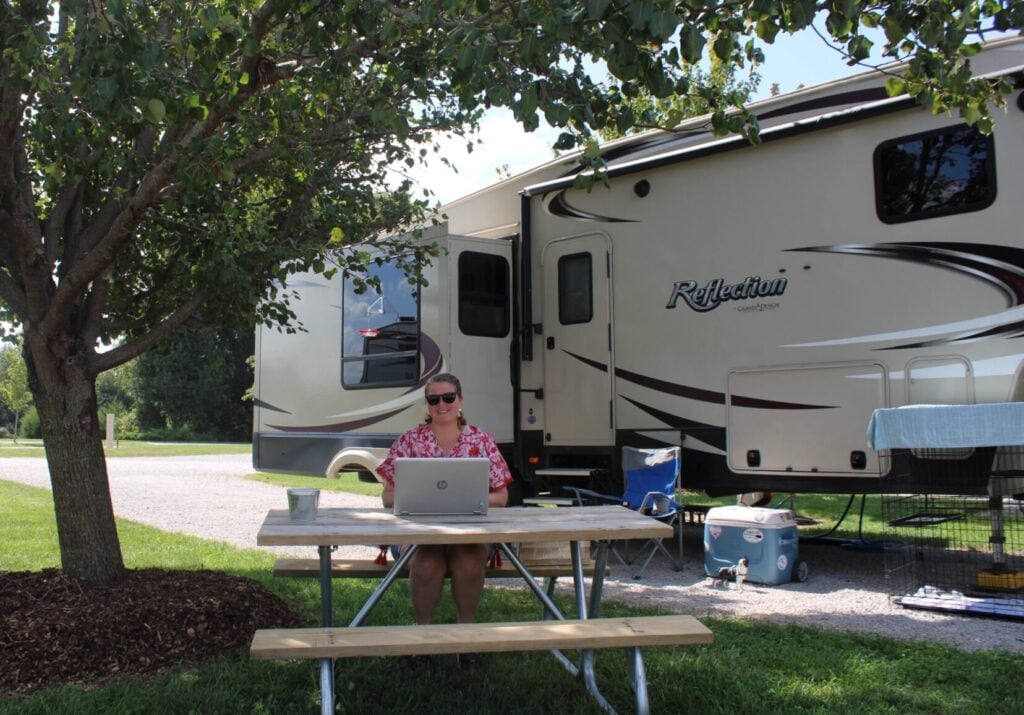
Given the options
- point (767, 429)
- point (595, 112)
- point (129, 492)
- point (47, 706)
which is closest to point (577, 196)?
point (767, 429)

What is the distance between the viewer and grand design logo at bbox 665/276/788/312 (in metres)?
6.38

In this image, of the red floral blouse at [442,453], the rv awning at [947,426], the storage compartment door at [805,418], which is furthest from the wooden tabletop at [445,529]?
the storage compartment door at [805,418]

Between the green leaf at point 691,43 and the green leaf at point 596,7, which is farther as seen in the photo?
the green leaf at point 691,43

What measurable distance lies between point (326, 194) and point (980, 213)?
389cm

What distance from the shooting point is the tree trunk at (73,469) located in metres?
4.55

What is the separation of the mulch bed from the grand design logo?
3.57 metres

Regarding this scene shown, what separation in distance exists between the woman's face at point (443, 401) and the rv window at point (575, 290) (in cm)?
A: 310

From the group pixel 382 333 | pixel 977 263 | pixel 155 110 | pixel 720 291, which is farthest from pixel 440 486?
pixel 382 333

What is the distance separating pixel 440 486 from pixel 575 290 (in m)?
3.90

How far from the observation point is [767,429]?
6.30 m

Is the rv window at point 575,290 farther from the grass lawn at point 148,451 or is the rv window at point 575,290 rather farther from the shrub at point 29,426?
the shrub at point 29,426

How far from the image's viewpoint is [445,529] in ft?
11.2

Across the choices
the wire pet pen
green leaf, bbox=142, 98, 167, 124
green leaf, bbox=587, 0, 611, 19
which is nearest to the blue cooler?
the wire pet pen

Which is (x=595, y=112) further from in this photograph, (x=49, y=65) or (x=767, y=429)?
(x=767, y=429)
